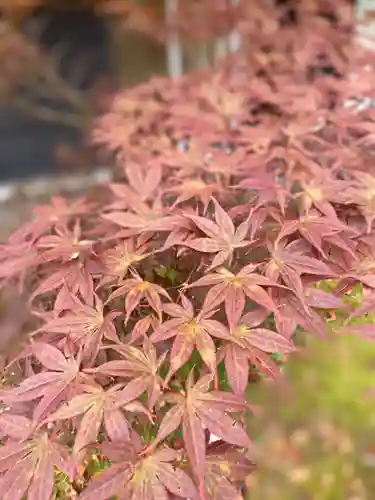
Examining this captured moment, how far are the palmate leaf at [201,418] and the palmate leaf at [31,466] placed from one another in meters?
0.13

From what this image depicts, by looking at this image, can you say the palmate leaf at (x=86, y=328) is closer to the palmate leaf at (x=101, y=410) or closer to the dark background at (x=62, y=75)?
the palmate leaf at (x=101, y=410)

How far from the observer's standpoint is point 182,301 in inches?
32.1

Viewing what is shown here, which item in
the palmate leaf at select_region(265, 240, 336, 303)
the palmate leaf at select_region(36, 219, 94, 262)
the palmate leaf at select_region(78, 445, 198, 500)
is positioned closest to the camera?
the palmate leaf at select_region(78, 445, 198, 500)

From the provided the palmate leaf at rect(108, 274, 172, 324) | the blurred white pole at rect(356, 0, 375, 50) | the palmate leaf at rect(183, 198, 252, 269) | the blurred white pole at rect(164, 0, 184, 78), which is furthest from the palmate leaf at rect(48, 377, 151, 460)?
the blurred white pole at rect(164, 0, 184, 78)

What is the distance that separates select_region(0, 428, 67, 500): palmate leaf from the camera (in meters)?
0.72

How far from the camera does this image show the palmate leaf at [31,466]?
72cm

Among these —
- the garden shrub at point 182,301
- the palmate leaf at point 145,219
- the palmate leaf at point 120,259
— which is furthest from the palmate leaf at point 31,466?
the palmate leaf at point 145,219

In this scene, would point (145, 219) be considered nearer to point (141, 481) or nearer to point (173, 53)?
point (141, 481)

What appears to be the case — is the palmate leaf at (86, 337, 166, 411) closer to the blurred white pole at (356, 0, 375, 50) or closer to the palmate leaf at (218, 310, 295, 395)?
the palmate leaf at (218, 310, 295, 395)

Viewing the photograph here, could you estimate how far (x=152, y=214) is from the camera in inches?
39.4

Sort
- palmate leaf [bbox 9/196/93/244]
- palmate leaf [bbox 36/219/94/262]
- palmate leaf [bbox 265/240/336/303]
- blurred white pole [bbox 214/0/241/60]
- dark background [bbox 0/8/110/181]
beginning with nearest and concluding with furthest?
palmate leaf [bbox 265/240/336/303] < palmate leaf [bbox 36/219/94/262] < palmate leaf [bbox 9/196/93/244] < blurred white pole [bbox 214/0/241/60] < dark background [bbox 0/8/110/181]

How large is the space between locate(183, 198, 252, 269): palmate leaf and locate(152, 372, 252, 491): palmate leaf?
18 centimetres

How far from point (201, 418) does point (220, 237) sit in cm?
26

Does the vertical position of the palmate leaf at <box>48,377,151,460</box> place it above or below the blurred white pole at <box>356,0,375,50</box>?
below
